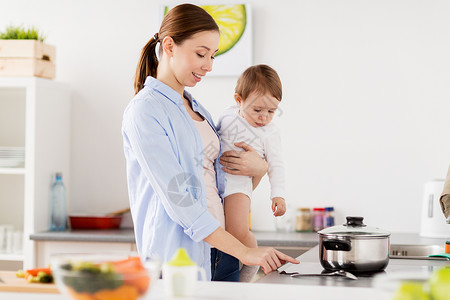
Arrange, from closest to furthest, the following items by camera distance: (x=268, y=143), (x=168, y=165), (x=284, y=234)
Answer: (x=168, y=165), (x=268, y=143), (x=284, y=234)

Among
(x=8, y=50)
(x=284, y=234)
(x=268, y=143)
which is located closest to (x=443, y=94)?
(x=284, y=234)

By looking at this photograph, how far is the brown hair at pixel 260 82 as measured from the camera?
2.25 metres

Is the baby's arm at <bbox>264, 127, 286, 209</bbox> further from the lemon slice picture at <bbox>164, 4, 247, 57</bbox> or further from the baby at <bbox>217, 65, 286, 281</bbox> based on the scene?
the lemon slice picture at <bbox>164, 4, 247, 57</bbox>

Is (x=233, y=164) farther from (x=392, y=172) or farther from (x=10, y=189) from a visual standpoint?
(x=10, y=189)

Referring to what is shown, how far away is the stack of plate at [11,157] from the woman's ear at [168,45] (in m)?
1.81

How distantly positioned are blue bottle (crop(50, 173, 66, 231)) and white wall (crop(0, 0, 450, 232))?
308mm

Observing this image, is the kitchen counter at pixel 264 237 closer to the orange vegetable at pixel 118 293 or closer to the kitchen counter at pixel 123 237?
the kitchen counter at pixel 123 237

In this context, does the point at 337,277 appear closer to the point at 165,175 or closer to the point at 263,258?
the point at 263,258

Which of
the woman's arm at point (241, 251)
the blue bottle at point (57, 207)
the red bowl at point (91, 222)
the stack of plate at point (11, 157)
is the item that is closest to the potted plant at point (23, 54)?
the stack of plate at point (11, 157)

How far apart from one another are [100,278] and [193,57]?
3.06ft

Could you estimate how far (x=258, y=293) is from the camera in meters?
1.26

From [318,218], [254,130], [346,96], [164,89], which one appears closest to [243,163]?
[254,130]

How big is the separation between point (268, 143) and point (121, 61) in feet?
5.26

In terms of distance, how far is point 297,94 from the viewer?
346 cm
